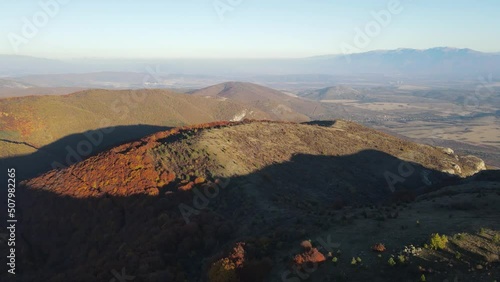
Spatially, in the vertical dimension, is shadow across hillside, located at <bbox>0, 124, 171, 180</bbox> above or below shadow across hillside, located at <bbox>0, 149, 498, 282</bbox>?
below

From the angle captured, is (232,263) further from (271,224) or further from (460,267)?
(460,267)

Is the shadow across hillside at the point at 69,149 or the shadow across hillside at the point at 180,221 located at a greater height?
the shadow across hillside at the point at 180,221

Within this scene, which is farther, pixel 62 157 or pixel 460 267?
pixel 62 157

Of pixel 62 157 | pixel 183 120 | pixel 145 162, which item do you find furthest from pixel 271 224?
pixel 183 120

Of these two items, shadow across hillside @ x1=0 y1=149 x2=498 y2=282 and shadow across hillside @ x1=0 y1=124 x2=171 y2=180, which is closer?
shadow across hillside @ x1=0 y1=149 x2=498 y2=282

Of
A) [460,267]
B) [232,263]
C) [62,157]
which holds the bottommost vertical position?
[62,157]

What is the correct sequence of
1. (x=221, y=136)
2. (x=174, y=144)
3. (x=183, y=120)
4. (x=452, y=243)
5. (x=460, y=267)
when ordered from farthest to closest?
(x=183, y=120)
(x=221, y=136)
(x=174, y=144)
(x=452, y=243)
(x=460, y=267)
